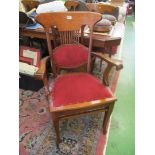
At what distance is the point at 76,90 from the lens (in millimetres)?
1240

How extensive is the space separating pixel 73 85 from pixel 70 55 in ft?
0.94

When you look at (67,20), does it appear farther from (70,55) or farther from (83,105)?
(83,105)

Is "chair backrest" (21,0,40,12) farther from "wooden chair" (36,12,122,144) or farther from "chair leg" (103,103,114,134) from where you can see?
"chair leg" (103,103,114,134)

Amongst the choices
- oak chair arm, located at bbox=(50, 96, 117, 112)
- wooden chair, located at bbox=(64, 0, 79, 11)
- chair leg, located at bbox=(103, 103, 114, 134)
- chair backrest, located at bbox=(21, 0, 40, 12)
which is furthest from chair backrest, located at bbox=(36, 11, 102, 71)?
chair backrest, located at bbox=(21, 0, 40, 12)

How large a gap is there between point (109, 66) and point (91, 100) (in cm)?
31

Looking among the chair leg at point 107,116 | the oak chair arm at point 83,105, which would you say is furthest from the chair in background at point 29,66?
the chair leg at point 107,116

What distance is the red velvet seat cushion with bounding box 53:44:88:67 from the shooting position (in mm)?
1394

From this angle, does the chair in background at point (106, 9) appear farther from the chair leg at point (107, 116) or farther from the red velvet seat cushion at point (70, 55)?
the chair leg at point (107, 116)

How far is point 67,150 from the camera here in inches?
53.0

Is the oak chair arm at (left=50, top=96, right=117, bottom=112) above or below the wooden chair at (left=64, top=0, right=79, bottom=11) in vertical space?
below
